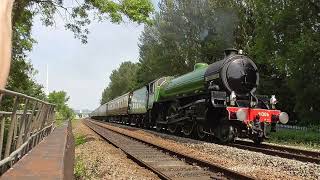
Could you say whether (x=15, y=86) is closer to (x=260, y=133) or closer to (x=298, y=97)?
(x=260, y=133)

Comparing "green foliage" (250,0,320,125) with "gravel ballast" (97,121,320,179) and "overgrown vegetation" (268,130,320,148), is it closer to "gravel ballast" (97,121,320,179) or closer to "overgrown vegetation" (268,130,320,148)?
"overgrown vegetation" (268,130,320,148)

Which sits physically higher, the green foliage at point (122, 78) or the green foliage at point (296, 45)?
the green foliage at point (122, 78)

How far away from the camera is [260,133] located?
16.1 m

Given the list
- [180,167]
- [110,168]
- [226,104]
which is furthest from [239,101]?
[110,168]

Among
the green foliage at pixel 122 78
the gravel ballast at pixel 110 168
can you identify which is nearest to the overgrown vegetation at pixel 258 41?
the gravel ballast at pixel 110 168

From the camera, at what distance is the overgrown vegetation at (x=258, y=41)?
27.7 meters

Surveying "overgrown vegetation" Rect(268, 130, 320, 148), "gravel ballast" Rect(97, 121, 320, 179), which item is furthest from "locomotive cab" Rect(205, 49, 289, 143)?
"overgrown vegetation" Rect(268, 130, 320, 148)

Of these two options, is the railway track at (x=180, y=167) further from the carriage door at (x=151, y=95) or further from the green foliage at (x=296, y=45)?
the green foliage at (x=296, y=45)

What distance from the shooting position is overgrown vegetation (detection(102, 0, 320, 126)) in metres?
27.7

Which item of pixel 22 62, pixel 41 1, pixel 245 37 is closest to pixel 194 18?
pixel 245 37

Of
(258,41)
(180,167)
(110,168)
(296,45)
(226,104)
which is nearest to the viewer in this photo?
(180,167)

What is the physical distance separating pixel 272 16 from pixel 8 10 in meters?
30.2

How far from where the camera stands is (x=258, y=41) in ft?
100

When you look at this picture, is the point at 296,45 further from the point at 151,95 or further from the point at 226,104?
the point at 226,104
